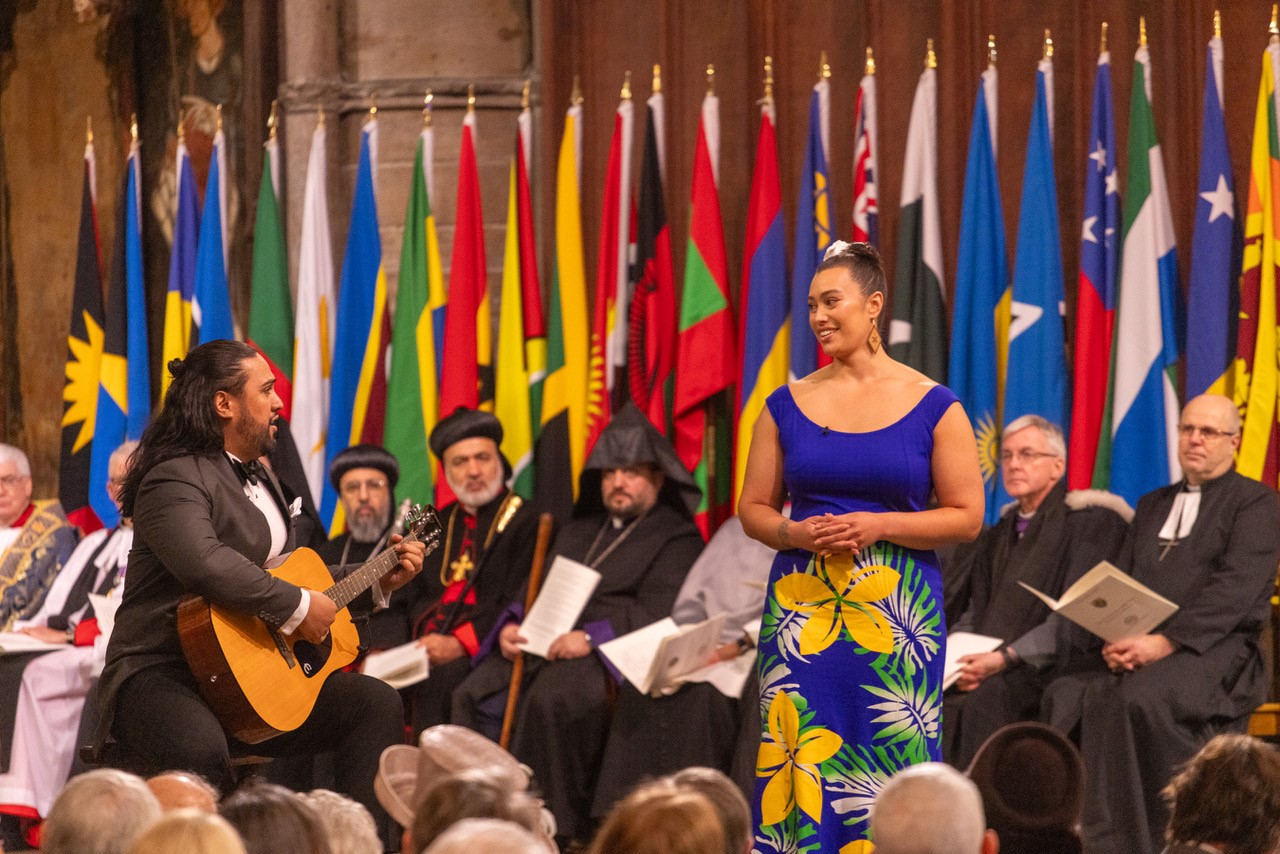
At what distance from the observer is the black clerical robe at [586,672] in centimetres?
623

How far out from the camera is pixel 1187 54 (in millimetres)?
7023

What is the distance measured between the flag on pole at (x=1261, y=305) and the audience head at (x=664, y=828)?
4635 mm

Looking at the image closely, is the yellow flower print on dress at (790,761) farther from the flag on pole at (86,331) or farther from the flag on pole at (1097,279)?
the flag on pole at (86,331)

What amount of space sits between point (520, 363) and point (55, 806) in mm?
5296

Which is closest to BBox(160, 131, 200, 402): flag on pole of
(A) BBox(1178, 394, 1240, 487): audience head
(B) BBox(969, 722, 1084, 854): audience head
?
(A) BBox(1178, 394, 1240, 487): audience head

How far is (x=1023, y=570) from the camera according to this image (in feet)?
20.1

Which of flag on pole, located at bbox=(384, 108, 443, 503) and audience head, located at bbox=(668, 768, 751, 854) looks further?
flag on pole, located at bbox=(384, 108, 443, 503)

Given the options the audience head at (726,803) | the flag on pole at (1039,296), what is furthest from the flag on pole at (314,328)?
the audience head at (726,803)

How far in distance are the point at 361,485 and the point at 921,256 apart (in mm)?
2459

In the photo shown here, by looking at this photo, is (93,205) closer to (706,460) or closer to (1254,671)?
(706,460)

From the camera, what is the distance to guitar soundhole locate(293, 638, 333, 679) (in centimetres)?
436

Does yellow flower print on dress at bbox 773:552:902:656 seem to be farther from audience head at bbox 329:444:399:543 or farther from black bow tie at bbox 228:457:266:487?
audience head at bbox 329:444:399:543

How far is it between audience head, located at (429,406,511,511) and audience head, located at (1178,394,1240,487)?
2.67 m

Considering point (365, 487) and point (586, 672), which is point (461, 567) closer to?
point (365, 487)
